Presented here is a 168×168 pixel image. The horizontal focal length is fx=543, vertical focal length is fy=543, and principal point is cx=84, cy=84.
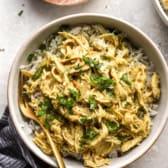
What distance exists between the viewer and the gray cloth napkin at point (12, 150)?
2.21m

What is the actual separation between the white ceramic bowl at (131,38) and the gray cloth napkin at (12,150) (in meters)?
0.11

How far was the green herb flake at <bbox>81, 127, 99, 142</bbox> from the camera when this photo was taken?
203 centimetres

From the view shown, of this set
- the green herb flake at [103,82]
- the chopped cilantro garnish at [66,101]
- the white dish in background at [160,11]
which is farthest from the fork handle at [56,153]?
the white dish in background at [160,11]

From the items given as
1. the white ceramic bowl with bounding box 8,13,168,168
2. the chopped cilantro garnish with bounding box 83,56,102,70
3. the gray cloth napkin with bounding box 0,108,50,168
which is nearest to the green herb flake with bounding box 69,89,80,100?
the chopped cilantro garnish with bounding box 83,56,102,70

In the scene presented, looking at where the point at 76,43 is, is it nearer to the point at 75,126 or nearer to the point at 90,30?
the point at 90,30

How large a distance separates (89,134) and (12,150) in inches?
15.3

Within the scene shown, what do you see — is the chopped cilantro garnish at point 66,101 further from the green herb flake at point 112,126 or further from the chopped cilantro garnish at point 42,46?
the chopped cilantro garnish at point 42,46

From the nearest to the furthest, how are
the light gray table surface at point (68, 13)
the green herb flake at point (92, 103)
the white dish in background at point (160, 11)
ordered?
the green herb flake at point (92, 103) < the white dish in background at point (160, 11) < the light gray table surface at point (68, 13)

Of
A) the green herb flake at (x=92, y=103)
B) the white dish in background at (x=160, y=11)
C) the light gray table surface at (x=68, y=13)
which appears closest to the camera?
the green herb flake at (x=92, y=103)

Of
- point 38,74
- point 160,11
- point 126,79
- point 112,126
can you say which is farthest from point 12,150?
point 160,11

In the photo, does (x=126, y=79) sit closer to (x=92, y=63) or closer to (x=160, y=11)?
(x=92, y=63)

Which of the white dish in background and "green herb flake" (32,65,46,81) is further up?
the white dish in background

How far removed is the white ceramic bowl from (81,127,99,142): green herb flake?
0.14 metres

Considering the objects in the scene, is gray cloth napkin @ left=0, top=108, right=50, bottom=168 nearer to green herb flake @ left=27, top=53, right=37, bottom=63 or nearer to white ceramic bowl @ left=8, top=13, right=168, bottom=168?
white ceramic bowl @ left=8, top=13, right=168, bottom=168
